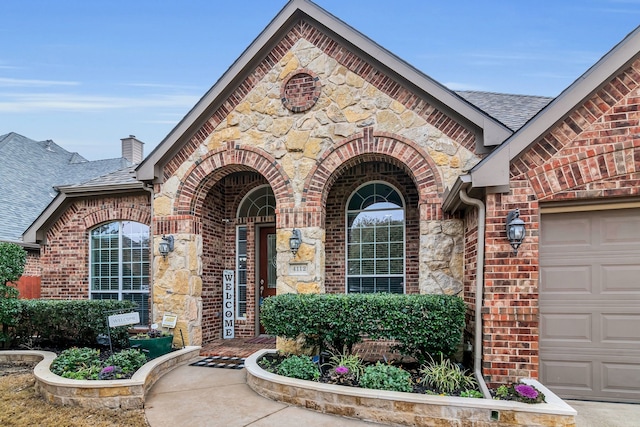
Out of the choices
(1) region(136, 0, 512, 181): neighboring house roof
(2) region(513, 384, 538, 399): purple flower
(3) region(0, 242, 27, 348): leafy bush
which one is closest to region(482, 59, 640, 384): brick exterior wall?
(2) region(513, 384, 538, 399): purple flower

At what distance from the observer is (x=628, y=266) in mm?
4797

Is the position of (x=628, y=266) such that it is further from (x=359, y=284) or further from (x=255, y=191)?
(x=255, y=191)

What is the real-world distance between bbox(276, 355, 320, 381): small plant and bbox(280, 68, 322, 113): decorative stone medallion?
167 inches

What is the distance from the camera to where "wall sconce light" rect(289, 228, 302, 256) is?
698 centimetres

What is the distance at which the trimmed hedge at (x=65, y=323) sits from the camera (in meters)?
7.27

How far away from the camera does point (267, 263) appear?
8.92 meters

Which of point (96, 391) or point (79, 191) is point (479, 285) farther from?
point (79, 191)

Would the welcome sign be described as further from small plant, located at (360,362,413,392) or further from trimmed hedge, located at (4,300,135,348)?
small plant, located at (360,362,413,392)

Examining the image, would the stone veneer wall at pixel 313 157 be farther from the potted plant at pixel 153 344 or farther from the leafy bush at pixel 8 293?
the leafy bush at pixel 8 293

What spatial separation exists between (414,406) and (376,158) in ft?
13.3

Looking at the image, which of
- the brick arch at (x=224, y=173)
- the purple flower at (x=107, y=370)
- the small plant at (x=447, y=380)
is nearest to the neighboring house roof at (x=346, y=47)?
the brick arch at (x=224, y=173)

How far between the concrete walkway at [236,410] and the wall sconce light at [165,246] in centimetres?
269

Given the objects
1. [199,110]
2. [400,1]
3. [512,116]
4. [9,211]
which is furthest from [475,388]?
[9,211]

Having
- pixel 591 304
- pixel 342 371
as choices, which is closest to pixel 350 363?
pixel 342 371
